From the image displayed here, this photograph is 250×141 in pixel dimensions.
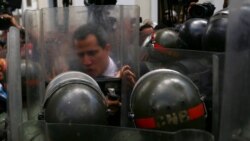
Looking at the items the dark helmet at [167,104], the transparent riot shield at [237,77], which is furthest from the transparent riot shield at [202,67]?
the transparent riot shield at [237,77]

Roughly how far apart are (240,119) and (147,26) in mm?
2474

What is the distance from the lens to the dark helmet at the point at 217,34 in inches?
73.3

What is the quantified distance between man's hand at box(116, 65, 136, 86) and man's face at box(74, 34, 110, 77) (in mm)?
72

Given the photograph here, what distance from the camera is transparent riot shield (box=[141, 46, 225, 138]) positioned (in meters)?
1.46

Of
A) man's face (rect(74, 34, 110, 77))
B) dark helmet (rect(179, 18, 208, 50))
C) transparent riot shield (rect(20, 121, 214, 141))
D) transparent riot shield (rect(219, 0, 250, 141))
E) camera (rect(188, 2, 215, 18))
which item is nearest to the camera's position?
transparent riot shield (rect(219, 0, 250, 141))

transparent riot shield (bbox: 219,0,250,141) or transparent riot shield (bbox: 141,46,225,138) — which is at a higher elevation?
transparent riot shield (bbox: 219,0,250,141)

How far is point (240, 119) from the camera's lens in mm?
799

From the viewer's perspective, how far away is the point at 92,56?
186cm

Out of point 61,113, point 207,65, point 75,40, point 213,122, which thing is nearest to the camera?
point 61,113

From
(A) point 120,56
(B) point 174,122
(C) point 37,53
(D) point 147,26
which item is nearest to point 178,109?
(B) point 174,122

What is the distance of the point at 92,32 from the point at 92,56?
11cm

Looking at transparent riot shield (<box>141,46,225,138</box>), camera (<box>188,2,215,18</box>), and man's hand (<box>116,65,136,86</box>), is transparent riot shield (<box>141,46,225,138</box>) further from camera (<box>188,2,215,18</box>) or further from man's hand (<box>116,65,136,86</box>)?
camera (<box>188,2,215,18</box>)

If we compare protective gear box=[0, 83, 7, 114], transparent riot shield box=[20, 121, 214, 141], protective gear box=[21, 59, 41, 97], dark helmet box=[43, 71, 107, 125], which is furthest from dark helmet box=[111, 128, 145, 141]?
protective gear box=[0, 83, 7, 114]

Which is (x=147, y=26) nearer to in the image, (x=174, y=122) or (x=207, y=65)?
(x=207, y=65)
